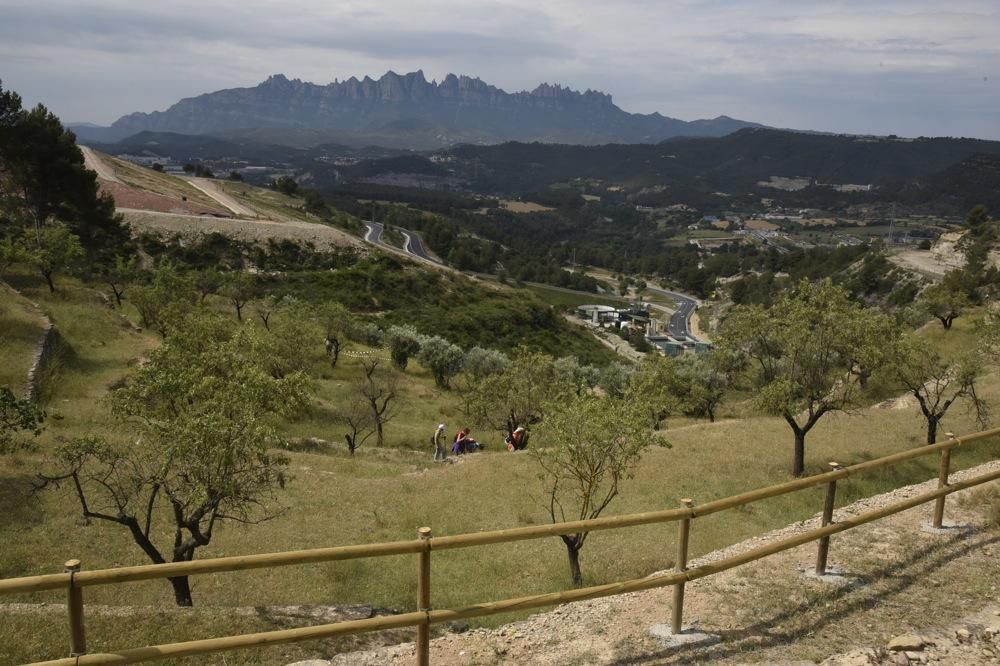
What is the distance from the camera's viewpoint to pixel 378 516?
21.5m

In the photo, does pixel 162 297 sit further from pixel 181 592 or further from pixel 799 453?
pixel 799 453

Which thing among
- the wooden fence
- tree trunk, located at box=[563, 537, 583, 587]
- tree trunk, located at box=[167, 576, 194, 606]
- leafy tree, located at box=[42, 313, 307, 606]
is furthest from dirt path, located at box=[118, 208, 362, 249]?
the wooden fence

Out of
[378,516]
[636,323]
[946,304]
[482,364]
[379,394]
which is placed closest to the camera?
[378,516]

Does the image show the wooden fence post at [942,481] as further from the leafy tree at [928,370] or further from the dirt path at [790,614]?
the leafy tree at [928,370]

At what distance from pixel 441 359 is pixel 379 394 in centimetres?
1439

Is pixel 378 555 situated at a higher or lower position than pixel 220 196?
lower

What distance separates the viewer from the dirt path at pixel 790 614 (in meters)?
7.30

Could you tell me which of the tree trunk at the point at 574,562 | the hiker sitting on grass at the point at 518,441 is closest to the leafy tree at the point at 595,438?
the tree trunk at the point at 574,562

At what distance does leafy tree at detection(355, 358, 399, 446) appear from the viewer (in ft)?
119

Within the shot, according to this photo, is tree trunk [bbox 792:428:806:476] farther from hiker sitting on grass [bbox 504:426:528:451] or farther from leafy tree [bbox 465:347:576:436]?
hiker sitting on grass [bbox 504:426:528:451]

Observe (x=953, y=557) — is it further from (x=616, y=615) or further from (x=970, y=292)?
(x=970, y=292)

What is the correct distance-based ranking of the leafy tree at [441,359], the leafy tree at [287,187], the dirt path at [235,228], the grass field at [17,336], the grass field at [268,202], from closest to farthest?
the grass field at [17,336], the leafy tree at [441,359], the dirt path at [235,228], the grass field at [268,202], the leafy tree at [287,187]

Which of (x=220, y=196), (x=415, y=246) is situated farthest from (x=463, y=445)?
(x=415, y=246)

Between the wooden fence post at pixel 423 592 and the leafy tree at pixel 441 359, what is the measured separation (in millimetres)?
45560
